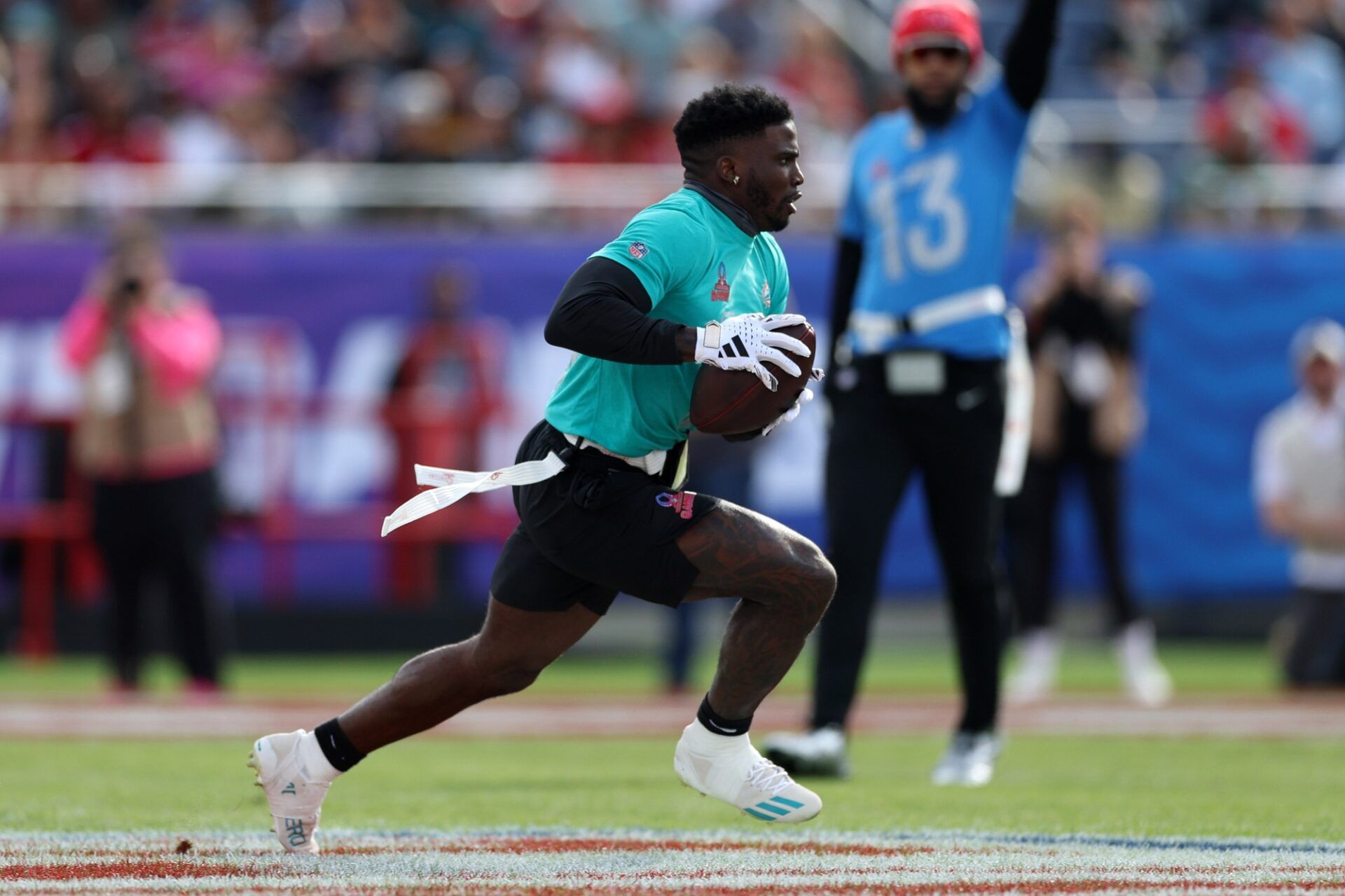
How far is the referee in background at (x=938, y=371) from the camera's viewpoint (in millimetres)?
7359

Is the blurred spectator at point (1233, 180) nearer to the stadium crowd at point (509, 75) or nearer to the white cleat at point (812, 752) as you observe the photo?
the stadium crowd at point (509, 75)

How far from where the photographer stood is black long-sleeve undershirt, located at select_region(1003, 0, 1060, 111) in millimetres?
7281

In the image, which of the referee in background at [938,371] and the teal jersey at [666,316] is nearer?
the teal jersey at [666,316]

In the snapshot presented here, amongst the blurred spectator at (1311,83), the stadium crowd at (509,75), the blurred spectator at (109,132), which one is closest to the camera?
the blurred spectator at (109,132)

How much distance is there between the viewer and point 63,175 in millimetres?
15555

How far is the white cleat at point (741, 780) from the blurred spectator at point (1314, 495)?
304 inches

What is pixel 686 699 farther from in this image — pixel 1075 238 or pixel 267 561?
pixel 267 561

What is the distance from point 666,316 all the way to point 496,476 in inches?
23.7

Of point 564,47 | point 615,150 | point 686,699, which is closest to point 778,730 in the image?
point 686,699

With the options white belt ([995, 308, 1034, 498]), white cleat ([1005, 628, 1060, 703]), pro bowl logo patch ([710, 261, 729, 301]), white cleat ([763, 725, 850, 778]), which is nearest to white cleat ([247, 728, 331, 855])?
pro bowl logo patch ([710, 261, 729, 301])

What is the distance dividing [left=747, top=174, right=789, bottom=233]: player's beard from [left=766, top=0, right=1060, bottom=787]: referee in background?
2057 millimetres

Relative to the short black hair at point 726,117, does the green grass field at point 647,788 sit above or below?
below

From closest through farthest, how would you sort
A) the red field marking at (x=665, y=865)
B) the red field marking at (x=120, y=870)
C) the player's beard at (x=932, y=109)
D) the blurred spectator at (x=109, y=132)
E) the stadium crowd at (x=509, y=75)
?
the red field marking at (x=665, y=865), the red field marking at (x=120, y=870), the player's beard at (x=932, y=109), the blurred spectator at (x=109, y=132), the stadium crowd at (x=509, y=75)

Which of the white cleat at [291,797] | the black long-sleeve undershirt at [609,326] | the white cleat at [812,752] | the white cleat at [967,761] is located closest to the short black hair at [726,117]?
the black long-sleeve undershirt at [609,326]
